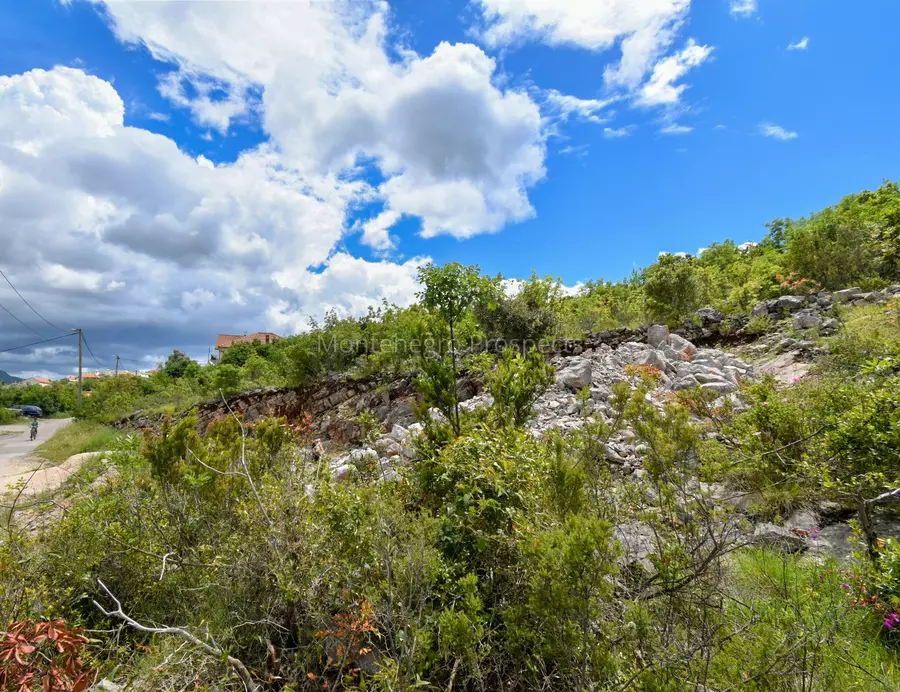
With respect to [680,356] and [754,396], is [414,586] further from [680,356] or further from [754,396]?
[680,356]

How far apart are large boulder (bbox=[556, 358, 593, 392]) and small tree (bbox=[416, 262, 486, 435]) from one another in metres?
3.79

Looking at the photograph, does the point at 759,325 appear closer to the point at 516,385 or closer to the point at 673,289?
the point at 673,289

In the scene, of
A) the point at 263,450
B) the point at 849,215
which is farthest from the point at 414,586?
the point at 849,215

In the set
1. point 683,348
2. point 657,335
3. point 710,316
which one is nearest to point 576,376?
point 683,348

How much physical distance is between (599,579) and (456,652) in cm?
72

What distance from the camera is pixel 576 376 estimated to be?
305 inches

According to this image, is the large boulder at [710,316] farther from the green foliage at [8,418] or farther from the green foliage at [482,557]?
the green foliage at [8,418]

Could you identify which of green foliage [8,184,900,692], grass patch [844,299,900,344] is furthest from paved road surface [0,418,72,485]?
grass patch [844,299,900,344]

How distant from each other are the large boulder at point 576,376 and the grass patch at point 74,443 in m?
13.2

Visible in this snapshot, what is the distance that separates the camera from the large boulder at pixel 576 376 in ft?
25.2

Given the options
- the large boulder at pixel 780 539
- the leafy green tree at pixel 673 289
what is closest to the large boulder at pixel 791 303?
the leafy green tree at pixel 673 289

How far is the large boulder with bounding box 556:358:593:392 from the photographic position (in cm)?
769

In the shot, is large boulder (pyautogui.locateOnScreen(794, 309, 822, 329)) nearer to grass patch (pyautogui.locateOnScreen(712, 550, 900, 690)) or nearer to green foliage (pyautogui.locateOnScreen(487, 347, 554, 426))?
green foliage (pyautogui.locateOnScreen(487, 347, 554, 426))

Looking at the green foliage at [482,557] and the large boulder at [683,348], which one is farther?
the large boulder at [683,348]
